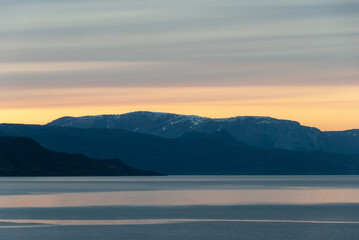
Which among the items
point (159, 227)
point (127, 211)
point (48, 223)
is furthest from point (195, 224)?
point (127, 211)

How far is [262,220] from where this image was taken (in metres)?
87.3

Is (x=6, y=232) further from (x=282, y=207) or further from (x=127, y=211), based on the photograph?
(x=282, y=207)

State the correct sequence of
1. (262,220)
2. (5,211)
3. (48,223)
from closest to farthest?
(48,223) → (262,220) → (5,211)

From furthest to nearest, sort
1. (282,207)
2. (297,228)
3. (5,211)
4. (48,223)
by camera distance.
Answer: (282,207) < (5,211) < (48,223) < (297,228)

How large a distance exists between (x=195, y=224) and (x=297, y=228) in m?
11.5

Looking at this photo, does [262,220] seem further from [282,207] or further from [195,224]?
[282,207]

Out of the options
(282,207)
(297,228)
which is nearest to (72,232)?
(297,228)

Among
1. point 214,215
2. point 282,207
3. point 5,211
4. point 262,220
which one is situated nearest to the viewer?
point 262,220

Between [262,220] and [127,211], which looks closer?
[262,220]

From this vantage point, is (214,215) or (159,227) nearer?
(159,227)

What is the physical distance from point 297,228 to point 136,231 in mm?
17023

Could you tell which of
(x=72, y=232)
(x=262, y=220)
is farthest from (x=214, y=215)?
(x=72, y=232)

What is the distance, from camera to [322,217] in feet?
298

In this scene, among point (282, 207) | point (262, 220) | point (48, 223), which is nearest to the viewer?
point (48, 223)
